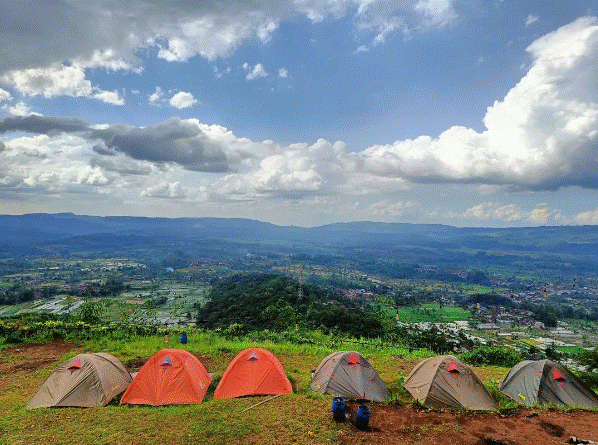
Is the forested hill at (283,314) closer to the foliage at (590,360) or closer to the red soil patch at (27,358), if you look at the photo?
the red soil patch at (27,358)

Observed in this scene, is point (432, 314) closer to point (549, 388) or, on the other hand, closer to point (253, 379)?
point (549, 388)

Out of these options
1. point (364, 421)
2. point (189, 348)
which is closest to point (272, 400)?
point (364, 421)

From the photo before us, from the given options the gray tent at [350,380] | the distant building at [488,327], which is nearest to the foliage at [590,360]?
the gray tent at [350,380]

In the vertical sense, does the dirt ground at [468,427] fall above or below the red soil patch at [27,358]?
above

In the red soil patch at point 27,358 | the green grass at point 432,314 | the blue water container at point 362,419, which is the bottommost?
the green grass at point 432,314

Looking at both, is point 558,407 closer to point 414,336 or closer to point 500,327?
point 414,336

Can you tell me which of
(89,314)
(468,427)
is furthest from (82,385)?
(89,314)

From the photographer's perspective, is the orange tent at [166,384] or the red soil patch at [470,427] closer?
the red soil patch at [470,427]
